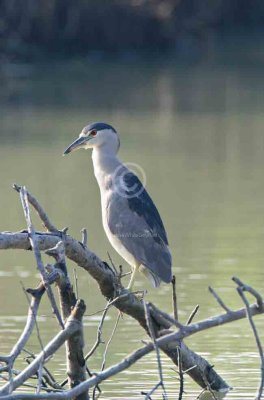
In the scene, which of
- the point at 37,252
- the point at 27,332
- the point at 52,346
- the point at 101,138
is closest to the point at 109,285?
the point at 37,252

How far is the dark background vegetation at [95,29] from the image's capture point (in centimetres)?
→ 2402

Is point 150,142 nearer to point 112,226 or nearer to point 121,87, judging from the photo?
point 121,87

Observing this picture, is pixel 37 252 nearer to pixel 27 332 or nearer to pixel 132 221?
pixel 27 332

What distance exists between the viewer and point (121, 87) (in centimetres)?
1961

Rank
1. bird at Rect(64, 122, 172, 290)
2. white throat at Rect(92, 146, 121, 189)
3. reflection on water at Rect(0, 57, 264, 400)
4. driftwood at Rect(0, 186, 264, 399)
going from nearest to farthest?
driftwood at Rect(0, 186, 264, 399)
bird at Rect(64, 122, 172, 290)
white throat at Rect(92, 146, 121, 189)
reflection on water at Rect(0, 57, 264, 400)

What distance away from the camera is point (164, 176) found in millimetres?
12516

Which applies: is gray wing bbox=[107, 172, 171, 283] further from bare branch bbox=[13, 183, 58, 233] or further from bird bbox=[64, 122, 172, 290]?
bare branch bbox=[13, 183, 58, 233]

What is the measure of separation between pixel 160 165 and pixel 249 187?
1378mm

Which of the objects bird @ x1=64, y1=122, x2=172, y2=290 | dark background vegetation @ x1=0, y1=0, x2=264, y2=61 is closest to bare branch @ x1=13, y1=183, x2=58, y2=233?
bird @ x1=64, y1=122, x2=172, y2=290

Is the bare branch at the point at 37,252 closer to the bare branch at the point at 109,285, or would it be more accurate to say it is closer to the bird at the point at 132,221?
the bare branch at the point at 109,285

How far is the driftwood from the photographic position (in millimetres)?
4109

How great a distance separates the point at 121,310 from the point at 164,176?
7114 mm

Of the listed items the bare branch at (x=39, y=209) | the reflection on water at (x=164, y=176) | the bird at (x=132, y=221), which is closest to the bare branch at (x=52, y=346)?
the bare branch at (x=39, y=209)

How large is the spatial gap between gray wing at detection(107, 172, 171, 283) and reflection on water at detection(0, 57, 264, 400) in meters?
0.58
